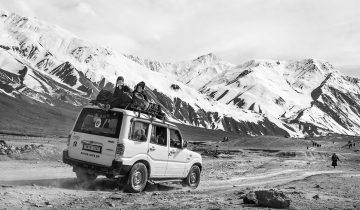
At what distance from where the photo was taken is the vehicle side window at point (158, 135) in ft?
49.5

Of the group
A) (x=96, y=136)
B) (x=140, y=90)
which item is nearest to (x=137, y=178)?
(x=96, y=136)

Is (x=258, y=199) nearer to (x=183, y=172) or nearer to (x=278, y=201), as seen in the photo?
(x=278, y=201)

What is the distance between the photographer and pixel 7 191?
1148 centimetres

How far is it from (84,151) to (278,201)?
6620mm

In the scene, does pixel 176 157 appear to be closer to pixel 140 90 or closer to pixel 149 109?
pixel 149 109

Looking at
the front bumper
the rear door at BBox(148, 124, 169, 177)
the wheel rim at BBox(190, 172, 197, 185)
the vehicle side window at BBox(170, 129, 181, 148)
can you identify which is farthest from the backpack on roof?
the wheel rim at BBox(190, 172, 197, 185)

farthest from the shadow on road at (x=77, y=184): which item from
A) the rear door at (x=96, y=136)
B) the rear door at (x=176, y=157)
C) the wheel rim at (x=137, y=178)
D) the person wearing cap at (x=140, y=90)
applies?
the person wearing cap at (x=140, y=90)

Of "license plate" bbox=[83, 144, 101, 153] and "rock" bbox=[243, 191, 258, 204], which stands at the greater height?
"license plate" bbox=[83, 144, 101, 153]

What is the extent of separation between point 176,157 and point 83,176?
11.8 feet

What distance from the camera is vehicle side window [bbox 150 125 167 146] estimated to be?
594 inches

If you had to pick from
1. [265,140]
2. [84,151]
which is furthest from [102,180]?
[265,140]

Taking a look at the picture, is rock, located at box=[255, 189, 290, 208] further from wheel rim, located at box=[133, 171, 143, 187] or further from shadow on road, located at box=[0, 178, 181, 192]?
shadow on road, located at box=[0, 178, 181, 192]

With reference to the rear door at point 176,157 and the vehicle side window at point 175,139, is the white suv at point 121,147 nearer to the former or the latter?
the rear door at point 176,157

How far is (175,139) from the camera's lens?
1639 cm
